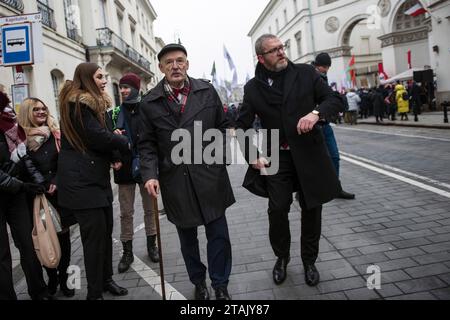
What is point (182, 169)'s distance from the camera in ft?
9.84

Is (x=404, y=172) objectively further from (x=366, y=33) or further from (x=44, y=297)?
(x=366, y=33)

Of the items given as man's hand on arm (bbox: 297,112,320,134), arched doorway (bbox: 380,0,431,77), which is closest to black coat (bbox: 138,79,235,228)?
man's hand on arm (bbox: 297,112,320,134)

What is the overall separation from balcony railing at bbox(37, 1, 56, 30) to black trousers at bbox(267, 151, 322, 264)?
12.0 metres

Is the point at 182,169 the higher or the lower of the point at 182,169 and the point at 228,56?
the lower

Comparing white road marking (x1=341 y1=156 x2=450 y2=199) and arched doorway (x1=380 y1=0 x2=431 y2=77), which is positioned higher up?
arched doorway (x1=380 y1=0 x2=431 y2=77)

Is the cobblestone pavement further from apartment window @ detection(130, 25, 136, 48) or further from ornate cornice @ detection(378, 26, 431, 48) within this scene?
apartment window @ detection(130, 25, 136, 48)

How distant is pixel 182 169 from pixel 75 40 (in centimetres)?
1492

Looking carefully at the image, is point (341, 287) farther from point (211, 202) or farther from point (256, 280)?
point (211, 202)

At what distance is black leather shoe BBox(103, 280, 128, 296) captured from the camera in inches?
133

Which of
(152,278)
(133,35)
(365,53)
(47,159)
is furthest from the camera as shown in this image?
(365,53)

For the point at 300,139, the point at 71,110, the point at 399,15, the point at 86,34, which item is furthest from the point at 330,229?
the point at 399,15

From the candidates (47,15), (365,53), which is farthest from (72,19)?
(365,53)

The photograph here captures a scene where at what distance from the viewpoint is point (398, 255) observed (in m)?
3.53

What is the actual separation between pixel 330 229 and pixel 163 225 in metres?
2.34
